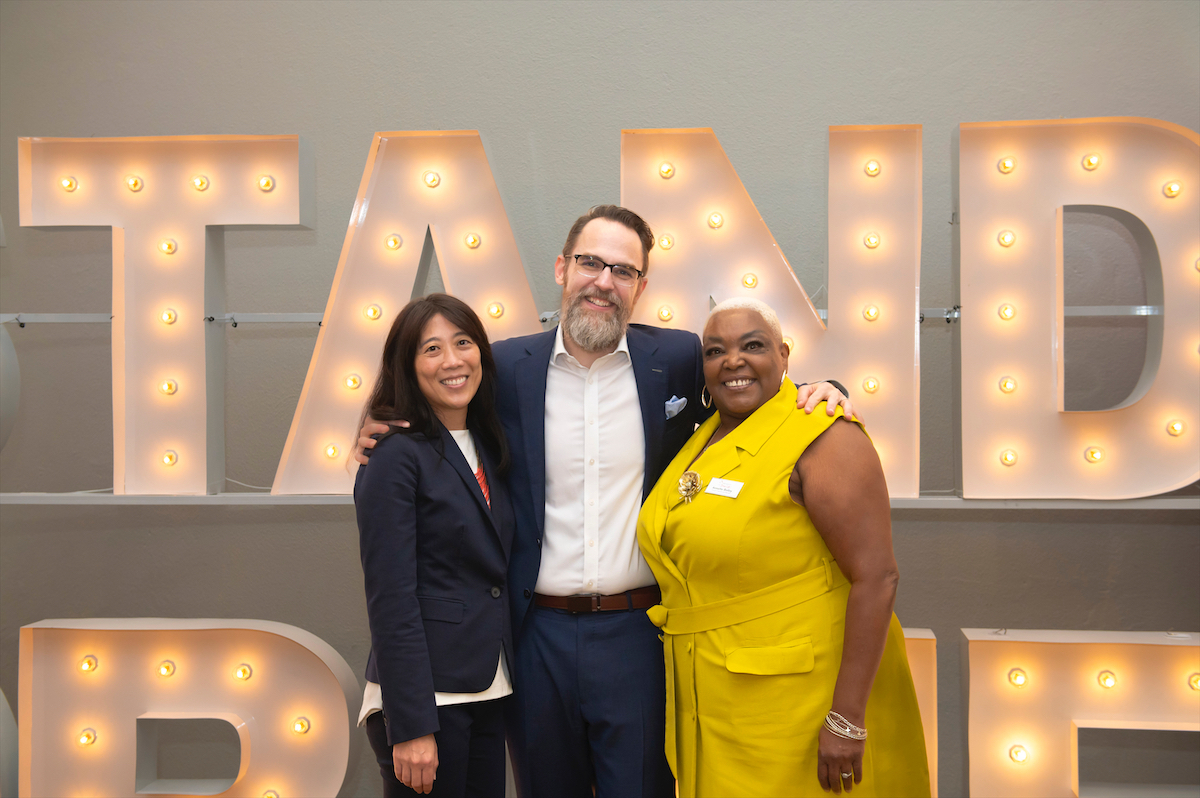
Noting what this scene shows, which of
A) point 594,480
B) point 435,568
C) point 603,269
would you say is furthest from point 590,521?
point 603,269

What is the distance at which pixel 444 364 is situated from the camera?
1846mm

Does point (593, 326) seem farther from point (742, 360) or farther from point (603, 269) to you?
point (742, 360)

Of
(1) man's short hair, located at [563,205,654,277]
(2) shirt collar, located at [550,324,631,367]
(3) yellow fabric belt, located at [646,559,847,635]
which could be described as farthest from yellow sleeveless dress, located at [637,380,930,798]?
A: (1) man's short hair, located at [563,205,654,277]

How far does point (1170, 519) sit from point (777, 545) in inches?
93.6

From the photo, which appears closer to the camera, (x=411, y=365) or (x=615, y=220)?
(x=411, y=365)

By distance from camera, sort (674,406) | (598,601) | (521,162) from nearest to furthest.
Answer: (598,601) < (674,406) < (521,162)

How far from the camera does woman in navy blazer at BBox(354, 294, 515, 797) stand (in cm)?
172

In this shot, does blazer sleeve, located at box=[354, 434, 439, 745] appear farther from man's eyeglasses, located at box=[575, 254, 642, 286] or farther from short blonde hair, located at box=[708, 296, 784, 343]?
short blonde hair, located at box=[708, 296, 784, 343]

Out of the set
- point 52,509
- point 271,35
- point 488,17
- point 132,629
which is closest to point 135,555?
point 52,509

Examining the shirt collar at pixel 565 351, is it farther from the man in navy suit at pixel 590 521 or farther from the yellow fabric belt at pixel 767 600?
the yellow fabric belt at pixel 767 600

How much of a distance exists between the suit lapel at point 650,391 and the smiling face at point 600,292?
0.23ft

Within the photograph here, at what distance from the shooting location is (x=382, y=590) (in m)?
1.72

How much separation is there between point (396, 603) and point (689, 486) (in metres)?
0.68

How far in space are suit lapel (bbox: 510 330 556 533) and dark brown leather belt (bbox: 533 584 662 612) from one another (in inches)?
6.6
